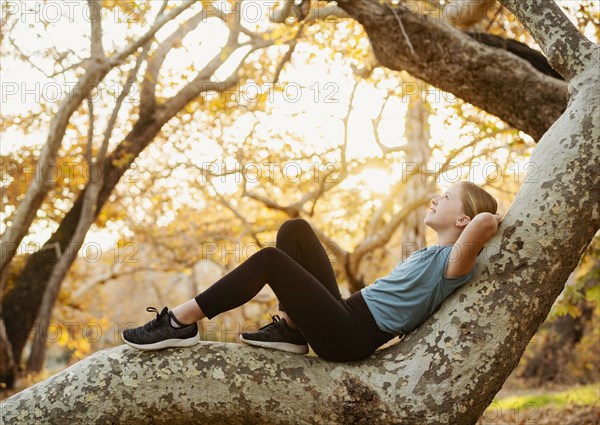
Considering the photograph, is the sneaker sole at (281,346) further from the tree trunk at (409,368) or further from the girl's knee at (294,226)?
the girl's knee at (294,226)

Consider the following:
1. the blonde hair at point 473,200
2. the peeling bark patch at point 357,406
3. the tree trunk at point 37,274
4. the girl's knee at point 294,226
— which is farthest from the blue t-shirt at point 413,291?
the tree trunk at point 37,274

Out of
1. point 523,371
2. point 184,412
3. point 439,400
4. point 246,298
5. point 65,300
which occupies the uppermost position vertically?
point 65,300

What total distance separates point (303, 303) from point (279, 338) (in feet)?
0.78

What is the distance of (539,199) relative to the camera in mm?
3086

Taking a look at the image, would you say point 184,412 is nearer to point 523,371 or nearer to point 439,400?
point 439,400

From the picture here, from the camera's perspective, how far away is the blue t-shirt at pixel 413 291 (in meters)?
3.21

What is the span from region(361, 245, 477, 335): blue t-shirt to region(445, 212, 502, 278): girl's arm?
0.28ft

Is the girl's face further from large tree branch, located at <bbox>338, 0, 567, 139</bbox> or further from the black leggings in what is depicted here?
large tree branch, located at <bbox>338, 0, 567, 139</bbox>

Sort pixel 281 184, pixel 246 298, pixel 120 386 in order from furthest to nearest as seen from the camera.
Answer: pixel 281 184 → pixel 246 298 → pixel 120 386

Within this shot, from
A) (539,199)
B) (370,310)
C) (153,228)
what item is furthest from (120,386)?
(153,228)

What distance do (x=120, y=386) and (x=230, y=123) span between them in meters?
10.1

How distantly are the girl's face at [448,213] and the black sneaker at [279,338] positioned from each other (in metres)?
1.00

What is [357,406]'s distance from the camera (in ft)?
9.88

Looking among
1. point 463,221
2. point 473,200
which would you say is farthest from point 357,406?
point 473,200
